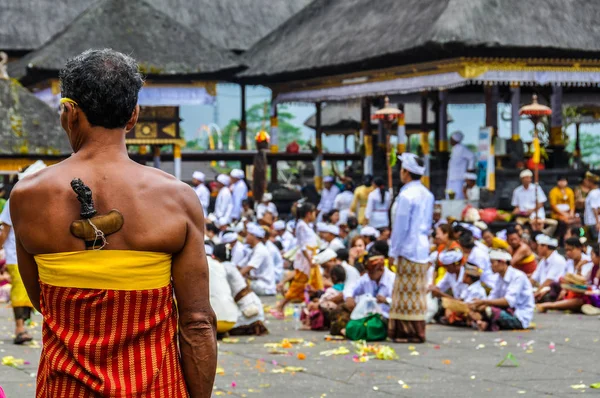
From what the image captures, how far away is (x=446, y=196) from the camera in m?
21.3

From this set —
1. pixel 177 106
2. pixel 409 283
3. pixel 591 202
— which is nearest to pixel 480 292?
pixel 409 283

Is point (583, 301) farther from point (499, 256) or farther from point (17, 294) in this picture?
point (17, 294)

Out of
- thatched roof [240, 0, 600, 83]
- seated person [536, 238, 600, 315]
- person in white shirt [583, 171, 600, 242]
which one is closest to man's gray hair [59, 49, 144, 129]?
seated person [536, 238, 600, 315]

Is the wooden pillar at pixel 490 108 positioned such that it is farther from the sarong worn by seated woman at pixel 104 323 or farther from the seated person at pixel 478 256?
the sarong worn by seated woman at pixel 104 323

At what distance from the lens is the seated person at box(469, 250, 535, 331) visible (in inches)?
450

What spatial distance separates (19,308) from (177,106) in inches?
598

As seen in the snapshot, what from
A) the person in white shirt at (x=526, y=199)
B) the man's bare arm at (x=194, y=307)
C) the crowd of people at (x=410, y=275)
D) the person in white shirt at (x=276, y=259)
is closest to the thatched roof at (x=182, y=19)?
the person in white shirt at (x=526, y=199)

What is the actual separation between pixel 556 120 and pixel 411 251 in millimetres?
14995

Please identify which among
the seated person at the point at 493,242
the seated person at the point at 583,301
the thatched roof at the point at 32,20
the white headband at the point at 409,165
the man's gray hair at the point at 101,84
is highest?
the thatched roof at the point at 32,20

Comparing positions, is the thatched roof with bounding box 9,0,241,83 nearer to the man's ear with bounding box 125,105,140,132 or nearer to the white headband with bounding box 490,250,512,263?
the white headband with bounding box 490,250,512,263

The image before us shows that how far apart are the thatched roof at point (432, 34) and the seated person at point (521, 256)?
5.88 meters

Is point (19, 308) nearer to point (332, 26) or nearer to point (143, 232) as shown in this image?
point (143, 232)

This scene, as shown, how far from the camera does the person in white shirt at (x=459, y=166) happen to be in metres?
20.4

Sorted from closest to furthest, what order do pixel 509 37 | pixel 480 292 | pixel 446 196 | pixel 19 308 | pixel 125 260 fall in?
pixel 125 260 → pixel 19 308 → pixel 480 292 → pixel 509 37 → pixel 446 196
